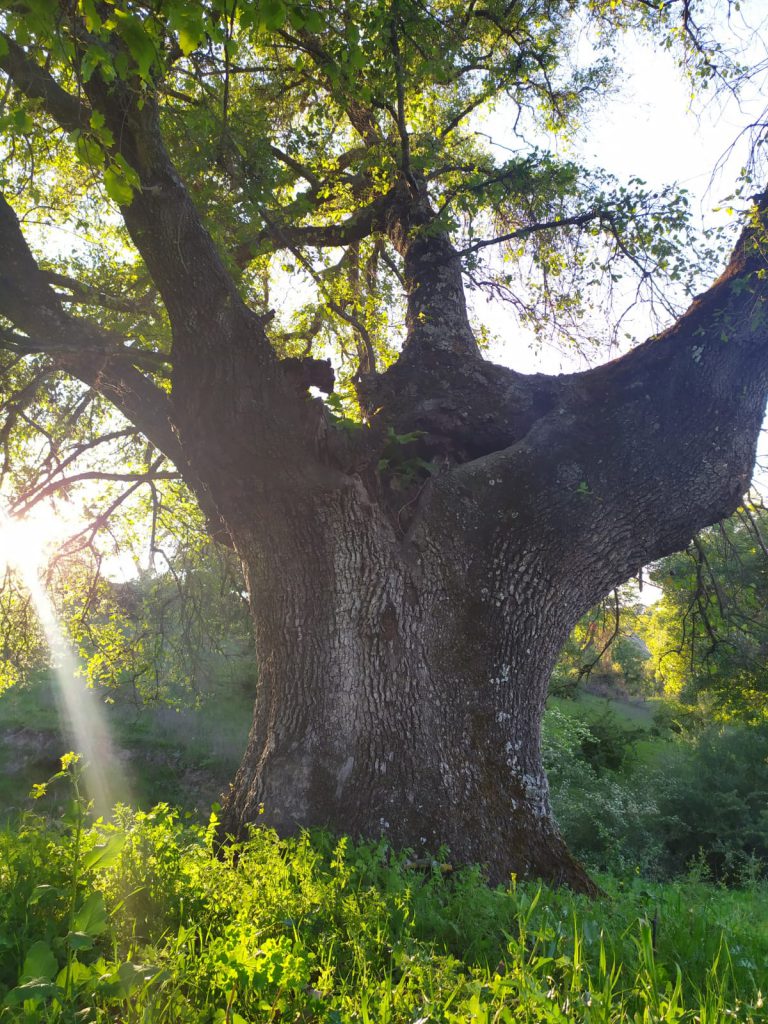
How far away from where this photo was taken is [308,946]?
2162mm

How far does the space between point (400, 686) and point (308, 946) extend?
213 centimetres

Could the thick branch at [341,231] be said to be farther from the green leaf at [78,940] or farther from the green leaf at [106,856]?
the green leaf at [78,940]

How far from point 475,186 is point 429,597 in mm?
4633

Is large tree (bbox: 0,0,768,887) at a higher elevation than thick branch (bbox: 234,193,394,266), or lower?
lower

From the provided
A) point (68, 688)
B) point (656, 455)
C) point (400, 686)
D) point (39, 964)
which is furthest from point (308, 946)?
point (68, 688)

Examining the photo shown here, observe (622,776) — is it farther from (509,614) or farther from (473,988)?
(473,988)

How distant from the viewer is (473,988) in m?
1.70

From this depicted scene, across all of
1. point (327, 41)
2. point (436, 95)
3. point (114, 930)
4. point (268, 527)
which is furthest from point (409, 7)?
point (114, 930)

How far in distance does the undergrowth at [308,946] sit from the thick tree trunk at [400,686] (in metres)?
0.94

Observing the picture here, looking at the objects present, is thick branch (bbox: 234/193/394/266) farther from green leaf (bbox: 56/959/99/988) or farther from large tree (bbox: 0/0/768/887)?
green leaf (bbox: 56/959/99/988)

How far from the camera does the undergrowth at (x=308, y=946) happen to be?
1725mm

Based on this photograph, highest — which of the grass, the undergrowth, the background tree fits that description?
the background tree

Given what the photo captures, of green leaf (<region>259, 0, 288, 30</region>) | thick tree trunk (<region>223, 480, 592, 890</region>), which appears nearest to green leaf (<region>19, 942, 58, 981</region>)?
thick tree trunk (<region>223, 480, 592, 890</region>)

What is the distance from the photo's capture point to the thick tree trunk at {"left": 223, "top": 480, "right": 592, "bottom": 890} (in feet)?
12.8
